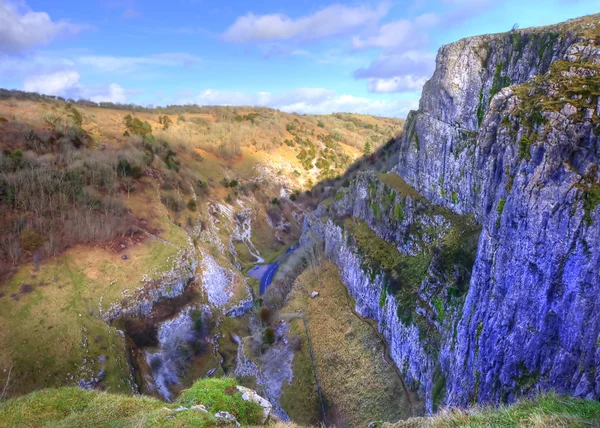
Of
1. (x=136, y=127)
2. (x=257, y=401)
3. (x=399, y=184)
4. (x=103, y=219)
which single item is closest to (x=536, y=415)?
(x=257, y=401)

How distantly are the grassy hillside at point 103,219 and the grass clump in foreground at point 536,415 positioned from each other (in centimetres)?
2801

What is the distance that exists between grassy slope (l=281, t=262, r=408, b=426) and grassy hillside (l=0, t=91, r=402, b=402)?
14.3 meters

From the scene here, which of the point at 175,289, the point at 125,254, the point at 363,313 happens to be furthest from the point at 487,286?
the point at 125,254

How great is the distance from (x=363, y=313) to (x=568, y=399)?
2092 cm

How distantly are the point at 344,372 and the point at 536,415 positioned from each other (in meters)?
19.8

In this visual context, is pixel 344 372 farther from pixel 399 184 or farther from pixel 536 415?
pixel 536 415

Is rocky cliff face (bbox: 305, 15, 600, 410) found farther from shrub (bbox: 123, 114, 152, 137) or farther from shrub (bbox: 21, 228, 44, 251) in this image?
shrub (bbox: 123, 114, 152, 137)

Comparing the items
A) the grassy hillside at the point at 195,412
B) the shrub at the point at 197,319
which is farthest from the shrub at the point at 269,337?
the grassy hillside at the point at 195,412

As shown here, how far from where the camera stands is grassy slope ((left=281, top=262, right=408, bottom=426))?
24.1 meters

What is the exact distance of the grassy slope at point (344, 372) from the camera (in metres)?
24.1

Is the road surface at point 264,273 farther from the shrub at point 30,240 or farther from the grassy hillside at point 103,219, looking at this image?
the shrub at point 30,240

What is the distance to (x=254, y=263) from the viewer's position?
194 feet

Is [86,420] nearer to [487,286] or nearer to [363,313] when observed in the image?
[487,286]

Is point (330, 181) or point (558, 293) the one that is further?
point (330, 181)
